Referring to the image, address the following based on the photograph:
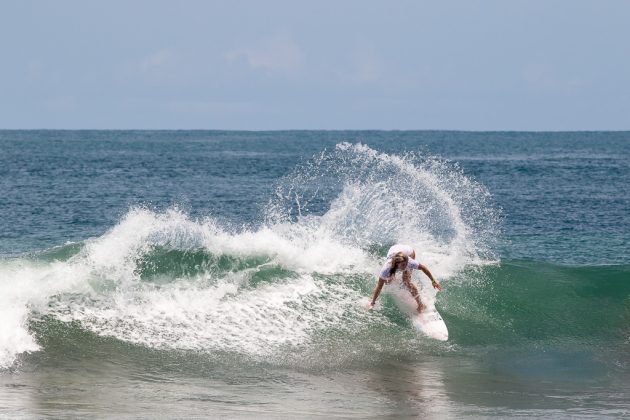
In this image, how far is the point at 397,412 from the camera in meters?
13.4

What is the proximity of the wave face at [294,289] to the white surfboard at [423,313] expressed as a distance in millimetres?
232

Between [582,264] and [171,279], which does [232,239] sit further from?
[582,264]

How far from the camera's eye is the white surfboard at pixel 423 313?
1786cm

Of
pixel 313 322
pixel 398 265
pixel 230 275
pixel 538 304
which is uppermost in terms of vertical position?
pixel 398 265

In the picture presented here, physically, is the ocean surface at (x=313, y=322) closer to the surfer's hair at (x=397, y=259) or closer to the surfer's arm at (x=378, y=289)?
the surfer's arm at (x=378, y=289)

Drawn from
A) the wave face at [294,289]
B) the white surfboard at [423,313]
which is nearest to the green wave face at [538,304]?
the wave face at [294,289]

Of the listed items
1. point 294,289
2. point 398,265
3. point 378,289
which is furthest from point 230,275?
point 398,265

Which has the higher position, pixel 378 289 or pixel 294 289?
pixel 378 289

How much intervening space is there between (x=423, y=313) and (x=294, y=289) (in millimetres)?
2696

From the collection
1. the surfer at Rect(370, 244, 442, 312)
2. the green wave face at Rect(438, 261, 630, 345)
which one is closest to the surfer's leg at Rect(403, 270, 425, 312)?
the surfer at Rect(370, 244, 442, 312)

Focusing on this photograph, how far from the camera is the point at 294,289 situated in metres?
19.1

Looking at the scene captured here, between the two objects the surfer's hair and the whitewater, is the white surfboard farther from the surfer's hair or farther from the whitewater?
the surfer's hair

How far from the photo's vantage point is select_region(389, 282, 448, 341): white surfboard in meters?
17.9

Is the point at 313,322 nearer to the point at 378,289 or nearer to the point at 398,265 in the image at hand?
the point at 378,289
